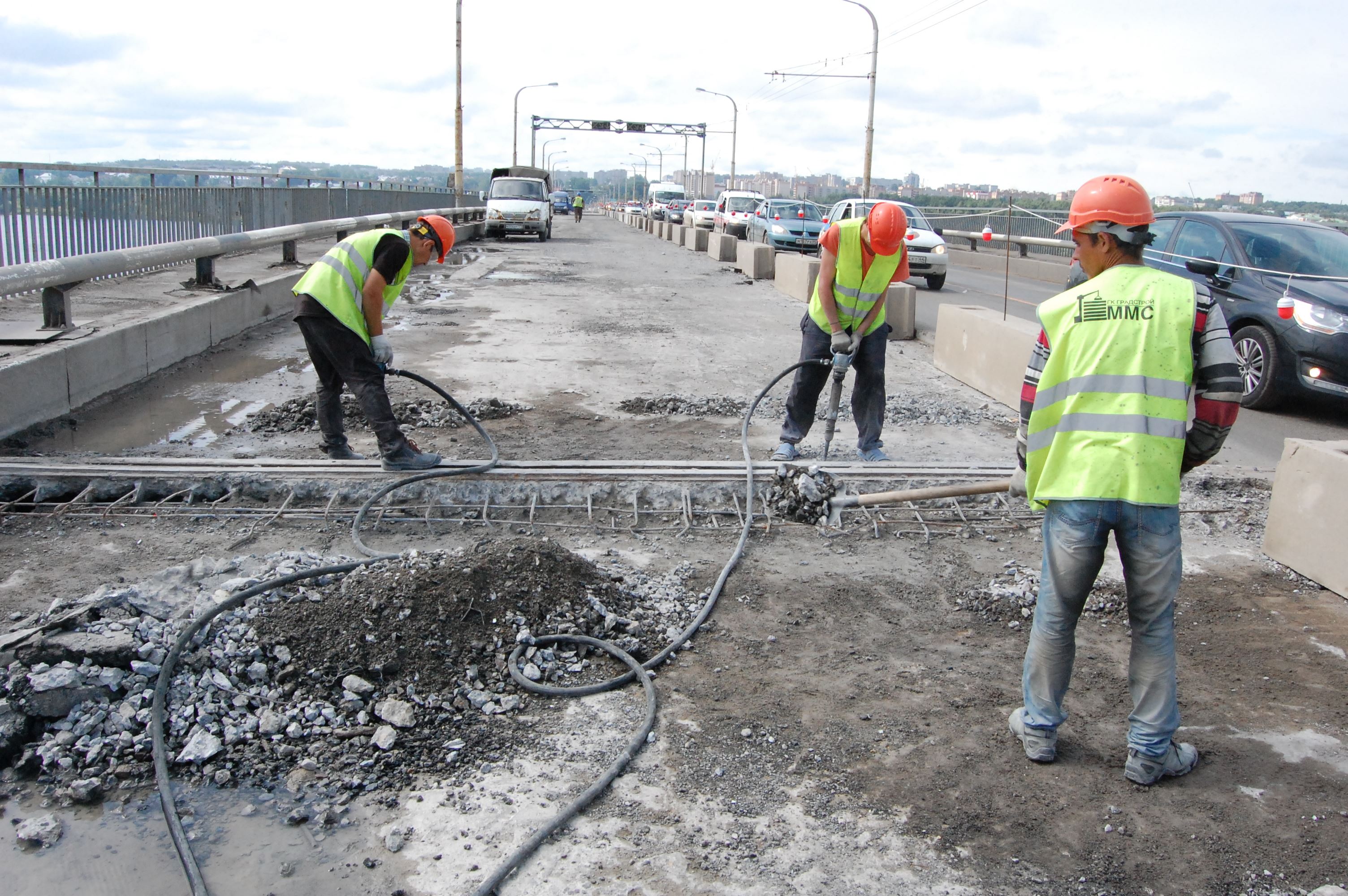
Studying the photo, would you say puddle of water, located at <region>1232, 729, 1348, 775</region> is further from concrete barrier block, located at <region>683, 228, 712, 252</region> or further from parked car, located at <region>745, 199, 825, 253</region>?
concrete barrier block, located at <region>683, 228, 712, 252</region>

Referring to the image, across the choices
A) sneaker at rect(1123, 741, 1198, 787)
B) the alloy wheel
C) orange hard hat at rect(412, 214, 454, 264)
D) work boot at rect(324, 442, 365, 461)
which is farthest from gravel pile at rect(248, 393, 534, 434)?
the alloy wheel

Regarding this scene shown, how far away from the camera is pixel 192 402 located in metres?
7.96

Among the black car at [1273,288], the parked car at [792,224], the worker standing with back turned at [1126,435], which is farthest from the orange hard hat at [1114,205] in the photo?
the parked car at [792,224]

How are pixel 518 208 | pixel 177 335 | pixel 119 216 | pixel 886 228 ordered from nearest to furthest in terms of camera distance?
pixel 886 228 → pixel 177 335 → pixel 119 216 → pixel 518 208

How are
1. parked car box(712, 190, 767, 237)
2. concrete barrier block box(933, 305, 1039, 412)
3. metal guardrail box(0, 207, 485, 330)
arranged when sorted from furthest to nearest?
parked car box(712, 190, 767, 237)
concrete barrier block box(933, 305, 1039, 412)
metal guardrail box(0, 207, 485, 330)

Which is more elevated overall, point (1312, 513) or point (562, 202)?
point (562, 202)

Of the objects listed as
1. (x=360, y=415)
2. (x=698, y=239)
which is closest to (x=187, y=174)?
(x=360, y=415)

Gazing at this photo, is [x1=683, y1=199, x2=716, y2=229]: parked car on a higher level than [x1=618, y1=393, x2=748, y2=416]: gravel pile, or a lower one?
higher

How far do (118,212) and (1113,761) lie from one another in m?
12.3

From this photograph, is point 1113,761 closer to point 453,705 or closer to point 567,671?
point 567,671

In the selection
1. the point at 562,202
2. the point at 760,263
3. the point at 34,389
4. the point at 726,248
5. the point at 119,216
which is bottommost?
the point at 34,389

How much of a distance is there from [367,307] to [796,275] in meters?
12.3

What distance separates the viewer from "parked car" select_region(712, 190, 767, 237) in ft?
115

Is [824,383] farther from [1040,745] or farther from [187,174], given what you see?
[187,174]
